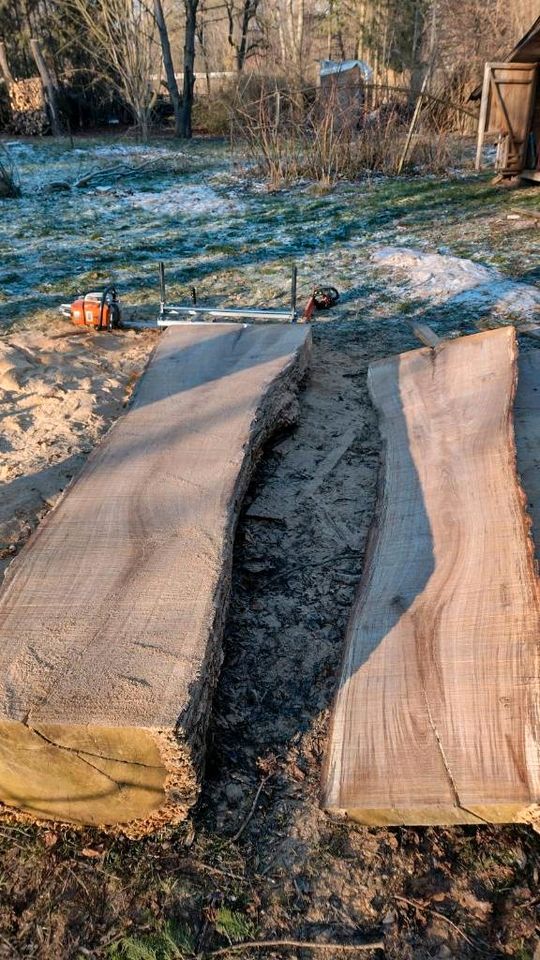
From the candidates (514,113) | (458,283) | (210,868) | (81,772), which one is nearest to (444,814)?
(210,868)

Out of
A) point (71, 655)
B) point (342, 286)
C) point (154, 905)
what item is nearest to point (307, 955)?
point (154, 905)

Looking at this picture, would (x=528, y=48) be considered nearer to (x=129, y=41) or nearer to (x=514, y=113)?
(x=514, y=113)

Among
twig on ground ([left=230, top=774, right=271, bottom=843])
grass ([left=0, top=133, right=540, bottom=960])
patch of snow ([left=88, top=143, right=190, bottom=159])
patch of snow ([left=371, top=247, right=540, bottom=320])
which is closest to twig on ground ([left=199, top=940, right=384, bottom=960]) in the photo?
grass ([left=0, top=133, right=540, bottom=960])

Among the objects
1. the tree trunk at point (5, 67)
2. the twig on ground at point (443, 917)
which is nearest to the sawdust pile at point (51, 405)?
the twig on ground at point (443, 917)

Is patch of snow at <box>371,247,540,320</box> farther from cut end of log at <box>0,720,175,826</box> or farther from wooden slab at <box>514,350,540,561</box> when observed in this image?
cut end of log at <box>0,720,175,826</box>

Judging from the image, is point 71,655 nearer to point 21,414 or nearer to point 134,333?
point 21,414

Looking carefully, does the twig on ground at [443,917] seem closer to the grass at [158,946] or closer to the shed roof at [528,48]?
the grass at [158,946]
